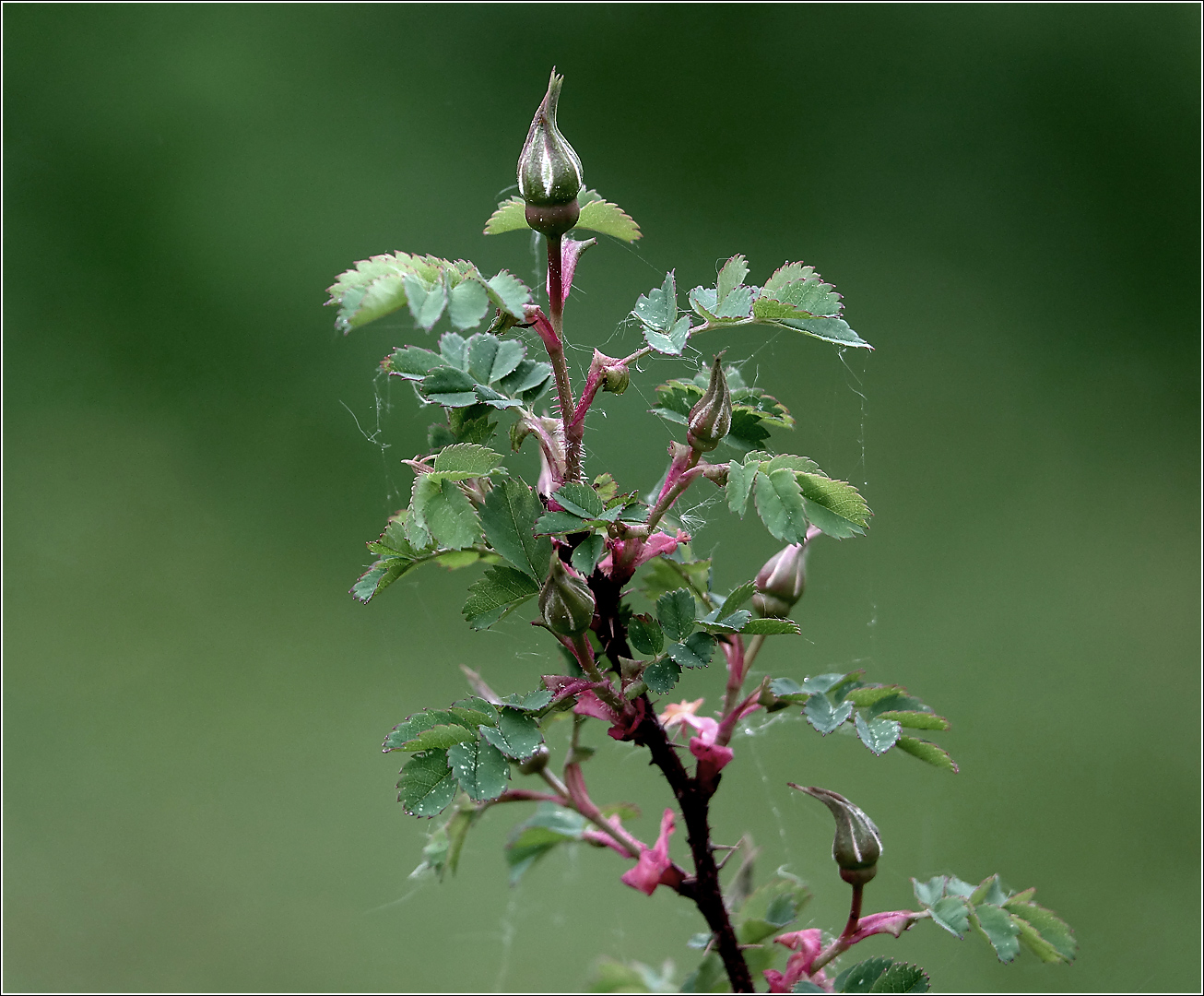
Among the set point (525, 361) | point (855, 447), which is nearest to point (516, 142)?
point (855, 447)

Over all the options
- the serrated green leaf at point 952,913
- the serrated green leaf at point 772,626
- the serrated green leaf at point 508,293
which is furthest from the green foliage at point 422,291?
the serrated green leaf at point 952,913

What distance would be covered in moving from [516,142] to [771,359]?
39 centimetres

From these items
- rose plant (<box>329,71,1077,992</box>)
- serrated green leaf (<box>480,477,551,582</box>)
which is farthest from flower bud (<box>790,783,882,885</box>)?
serrated green leaf (<box>480,477,551,582</box>)

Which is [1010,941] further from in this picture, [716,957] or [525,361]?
[525,361]

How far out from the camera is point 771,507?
0.83 ft

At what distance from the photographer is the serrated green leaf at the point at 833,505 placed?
0.26m

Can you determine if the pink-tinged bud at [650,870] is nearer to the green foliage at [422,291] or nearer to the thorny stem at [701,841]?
the thorny stem at [701,841]

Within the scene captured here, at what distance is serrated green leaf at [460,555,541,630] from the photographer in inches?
10.4

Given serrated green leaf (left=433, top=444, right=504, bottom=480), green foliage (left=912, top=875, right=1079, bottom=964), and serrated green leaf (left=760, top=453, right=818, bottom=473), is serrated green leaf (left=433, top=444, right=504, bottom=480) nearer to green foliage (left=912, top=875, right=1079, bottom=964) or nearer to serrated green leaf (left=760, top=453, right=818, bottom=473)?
serrated green leaf (left=760, top=453, right=818, bottom=473)

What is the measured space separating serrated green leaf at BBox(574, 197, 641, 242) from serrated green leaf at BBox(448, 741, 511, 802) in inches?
5.4

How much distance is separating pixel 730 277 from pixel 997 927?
0.20 m

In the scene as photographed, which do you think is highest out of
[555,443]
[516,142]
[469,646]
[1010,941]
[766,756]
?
[516,142]

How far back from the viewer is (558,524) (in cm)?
24

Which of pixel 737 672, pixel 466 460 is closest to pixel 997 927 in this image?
pixel 737 672
